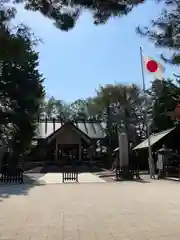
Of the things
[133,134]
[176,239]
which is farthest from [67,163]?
[176,239]

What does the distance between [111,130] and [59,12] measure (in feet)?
158

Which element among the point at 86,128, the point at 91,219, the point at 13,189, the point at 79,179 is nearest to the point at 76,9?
the point at 91,219

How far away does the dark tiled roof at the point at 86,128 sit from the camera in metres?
54.2

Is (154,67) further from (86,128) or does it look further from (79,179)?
(86,128)

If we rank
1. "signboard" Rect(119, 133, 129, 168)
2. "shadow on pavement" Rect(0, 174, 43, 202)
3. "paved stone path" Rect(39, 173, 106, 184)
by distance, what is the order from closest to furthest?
"shadow on pavement" Rect(0, 174, 43, 202) → "paved stone path" Rect(39, 173, 106, 184) → "signboard" Rect(119, 133, 129, 168)

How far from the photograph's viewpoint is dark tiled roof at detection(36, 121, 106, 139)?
178 ft

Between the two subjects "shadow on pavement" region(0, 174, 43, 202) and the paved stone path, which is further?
the paved stone path

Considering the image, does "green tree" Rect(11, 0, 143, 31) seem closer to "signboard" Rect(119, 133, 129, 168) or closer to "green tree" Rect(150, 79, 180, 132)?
"signboard" Rect(119, 133, 129, 168)

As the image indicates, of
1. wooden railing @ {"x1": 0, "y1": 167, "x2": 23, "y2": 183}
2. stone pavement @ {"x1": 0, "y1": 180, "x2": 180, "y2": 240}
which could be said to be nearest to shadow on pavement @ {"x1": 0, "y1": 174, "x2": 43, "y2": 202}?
stone pavement @ {"x1": 0, "y1": 180, "x2": 180, "y2": 240}

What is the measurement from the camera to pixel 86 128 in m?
57.2

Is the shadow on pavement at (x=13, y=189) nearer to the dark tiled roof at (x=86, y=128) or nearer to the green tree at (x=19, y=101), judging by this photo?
the green tree at (x=19, y=101)

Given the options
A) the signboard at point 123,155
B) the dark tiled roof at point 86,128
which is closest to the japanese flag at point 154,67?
the signboard at point 123,155

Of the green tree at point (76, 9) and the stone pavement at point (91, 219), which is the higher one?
the green tree at point (76, 9)

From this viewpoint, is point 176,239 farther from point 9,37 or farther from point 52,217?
point 9,37
